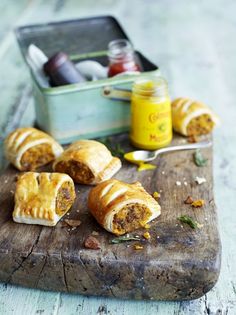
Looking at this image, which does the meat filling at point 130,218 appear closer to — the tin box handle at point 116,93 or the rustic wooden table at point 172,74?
the rustic wooden table at point 172,74

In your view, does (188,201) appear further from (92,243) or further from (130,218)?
(92,243)

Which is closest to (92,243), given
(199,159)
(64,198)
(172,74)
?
(64,198)

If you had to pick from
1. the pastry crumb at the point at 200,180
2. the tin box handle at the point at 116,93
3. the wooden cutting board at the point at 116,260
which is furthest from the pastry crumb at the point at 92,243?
the tin box handle at the point at 116,93

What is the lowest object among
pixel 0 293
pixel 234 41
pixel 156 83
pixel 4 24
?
pixel 234 41

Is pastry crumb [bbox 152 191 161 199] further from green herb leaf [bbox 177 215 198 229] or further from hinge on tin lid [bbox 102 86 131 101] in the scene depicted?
hinge on tin lid [bbox 102 86 131 101]

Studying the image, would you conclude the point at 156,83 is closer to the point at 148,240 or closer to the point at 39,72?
the point at 39,72

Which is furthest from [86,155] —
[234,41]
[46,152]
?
[234,41]
